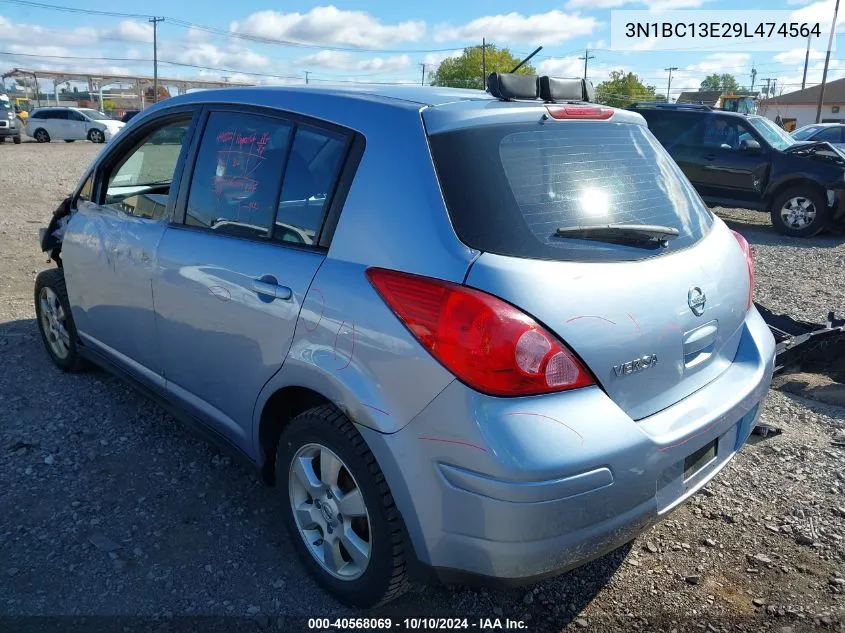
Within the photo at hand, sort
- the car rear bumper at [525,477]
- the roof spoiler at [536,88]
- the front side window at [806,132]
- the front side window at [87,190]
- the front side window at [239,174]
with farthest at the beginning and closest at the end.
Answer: the front side window at [806,132] → the front side window at [87,190] → the front side window at [239,174] → the roof spoiler at [536,88] → the car rear bumper at [525,477]

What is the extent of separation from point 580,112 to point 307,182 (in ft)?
3.53

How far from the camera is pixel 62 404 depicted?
4.12 m

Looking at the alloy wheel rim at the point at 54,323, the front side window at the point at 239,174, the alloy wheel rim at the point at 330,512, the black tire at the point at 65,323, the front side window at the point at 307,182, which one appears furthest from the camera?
the alloy wheel rim at the point at 54,323

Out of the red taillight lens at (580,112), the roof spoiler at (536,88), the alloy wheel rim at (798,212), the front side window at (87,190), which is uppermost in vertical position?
the roof spoiler at (536,88)

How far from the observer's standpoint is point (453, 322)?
1.98 meters

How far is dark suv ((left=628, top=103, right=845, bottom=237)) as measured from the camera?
34.7ft

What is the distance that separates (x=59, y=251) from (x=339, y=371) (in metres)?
3.02

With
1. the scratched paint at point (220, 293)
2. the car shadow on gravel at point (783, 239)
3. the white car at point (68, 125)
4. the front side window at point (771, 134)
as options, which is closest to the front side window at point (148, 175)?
the scratched paint at point (220, 293)

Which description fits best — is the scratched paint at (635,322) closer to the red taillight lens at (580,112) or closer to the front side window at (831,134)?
the red taillight lens at (580,112)

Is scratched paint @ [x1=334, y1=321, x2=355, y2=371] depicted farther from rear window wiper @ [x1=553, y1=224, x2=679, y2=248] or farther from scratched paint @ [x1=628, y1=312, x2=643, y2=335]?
scratched paint @ [x1=628, y1=312, x2=643, y2=335]

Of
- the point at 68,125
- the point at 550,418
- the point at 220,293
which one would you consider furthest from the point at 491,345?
the point at 68,125

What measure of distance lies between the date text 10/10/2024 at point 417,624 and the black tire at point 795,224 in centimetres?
1019

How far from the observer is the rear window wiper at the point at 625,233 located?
2.27m

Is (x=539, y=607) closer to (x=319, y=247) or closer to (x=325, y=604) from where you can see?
(x=325, y=604)
